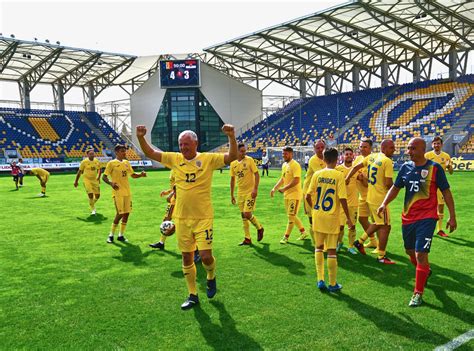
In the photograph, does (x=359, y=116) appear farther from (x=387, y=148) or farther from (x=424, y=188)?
(x=424, y=188)

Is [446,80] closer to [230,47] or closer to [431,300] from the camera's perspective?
[230,47]

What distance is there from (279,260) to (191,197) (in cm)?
283

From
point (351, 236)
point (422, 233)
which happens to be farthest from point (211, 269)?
point (351, 236)

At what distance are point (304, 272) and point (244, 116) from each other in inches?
1858

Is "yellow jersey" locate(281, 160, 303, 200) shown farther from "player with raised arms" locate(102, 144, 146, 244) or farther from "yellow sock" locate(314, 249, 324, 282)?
"player with raised arms" locate(102, 144, 146, 244)

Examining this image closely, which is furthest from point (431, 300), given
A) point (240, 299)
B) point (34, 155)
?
point (34, 155)

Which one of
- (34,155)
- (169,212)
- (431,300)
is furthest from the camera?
(34,155)

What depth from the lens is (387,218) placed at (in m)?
6.83

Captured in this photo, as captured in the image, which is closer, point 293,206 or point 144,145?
point 144,145

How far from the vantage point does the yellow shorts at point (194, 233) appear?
507 cm

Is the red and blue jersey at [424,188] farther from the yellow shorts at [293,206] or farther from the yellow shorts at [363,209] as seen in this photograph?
the yellow shorts at [293,206]

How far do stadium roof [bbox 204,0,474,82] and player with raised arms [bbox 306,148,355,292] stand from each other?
26733mm

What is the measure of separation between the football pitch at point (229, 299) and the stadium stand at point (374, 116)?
2577 cm

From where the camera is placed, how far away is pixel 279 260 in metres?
7.25
